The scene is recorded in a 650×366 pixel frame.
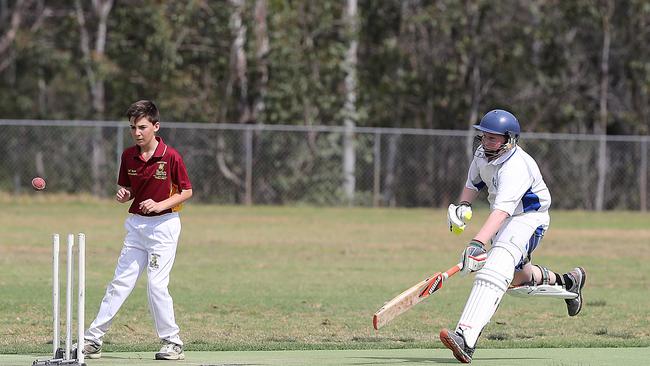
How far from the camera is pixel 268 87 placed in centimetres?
3303

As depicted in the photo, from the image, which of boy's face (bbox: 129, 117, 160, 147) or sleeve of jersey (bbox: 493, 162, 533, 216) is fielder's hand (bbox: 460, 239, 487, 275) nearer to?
sleeve of jersey (bbox: 493, 162, 533, 216)

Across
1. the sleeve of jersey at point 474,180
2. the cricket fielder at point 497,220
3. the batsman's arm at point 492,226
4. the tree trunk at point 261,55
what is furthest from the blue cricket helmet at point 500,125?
the tree trunk at point 261,55

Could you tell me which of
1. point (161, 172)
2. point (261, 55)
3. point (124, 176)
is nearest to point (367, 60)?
point (261, 55)

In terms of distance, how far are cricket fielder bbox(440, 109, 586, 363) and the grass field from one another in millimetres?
1510

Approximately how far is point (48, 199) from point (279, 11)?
756cm

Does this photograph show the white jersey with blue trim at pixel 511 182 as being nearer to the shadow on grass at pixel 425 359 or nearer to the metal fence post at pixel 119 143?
the shadow on grass at pixel 425 359

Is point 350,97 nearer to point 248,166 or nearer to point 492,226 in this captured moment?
point 248,166

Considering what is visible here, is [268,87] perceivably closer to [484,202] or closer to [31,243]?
[484,202]

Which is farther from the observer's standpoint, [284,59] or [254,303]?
[284,59]

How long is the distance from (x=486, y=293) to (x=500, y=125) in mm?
1173

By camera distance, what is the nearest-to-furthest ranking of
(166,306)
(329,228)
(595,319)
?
(166,306) → (595,319) → (329,228)

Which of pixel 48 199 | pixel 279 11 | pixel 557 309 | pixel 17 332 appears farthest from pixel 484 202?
pixel 17 332

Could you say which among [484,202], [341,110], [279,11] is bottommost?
[484,202]

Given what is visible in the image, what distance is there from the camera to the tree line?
33344 millimetres
